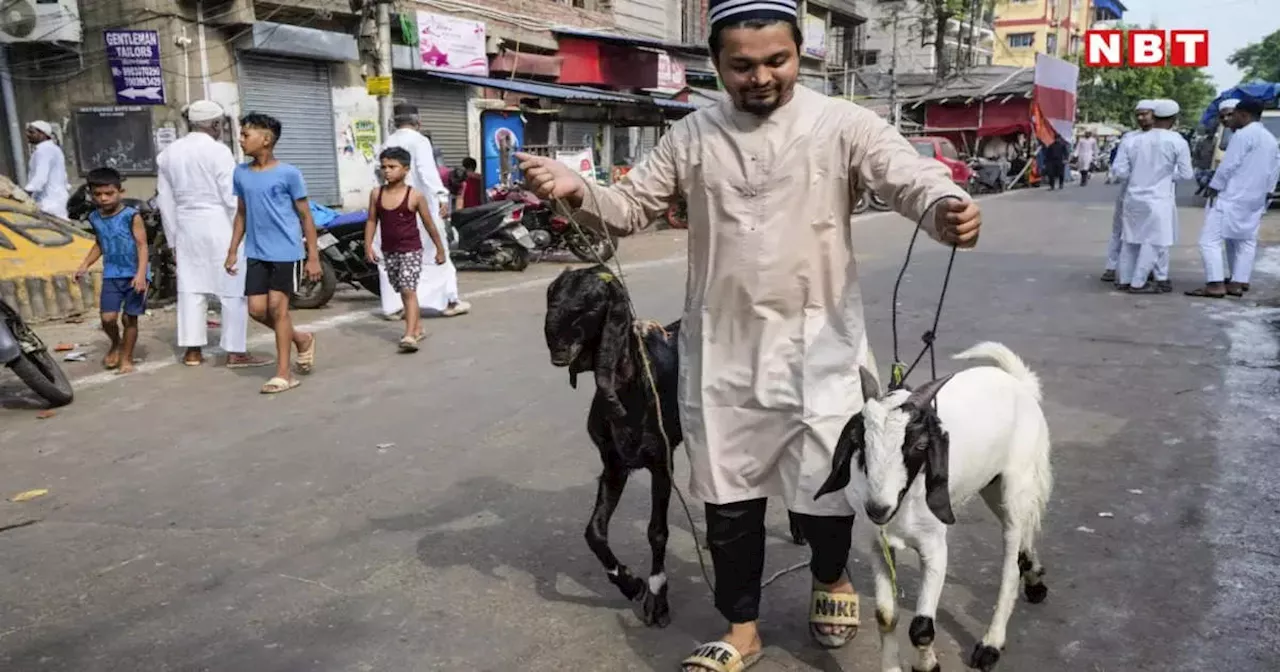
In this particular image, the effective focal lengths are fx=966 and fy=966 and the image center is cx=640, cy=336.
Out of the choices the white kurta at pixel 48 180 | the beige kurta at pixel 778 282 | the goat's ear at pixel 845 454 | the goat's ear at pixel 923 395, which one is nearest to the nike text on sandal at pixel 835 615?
the beige kurta at pixel 778 282

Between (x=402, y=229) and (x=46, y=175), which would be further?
(x=46, y=175)

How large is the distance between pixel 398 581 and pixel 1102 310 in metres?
7.18

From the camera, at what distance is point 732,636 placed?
9.47ft

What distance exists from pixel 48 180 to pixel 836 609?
1239 centimetres

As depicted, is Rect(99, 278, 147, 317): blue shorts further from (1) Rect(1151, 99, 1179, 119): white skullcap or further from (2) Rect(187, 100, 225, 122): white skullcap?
(1) Rect(1151, 99, 1179, 119): white skullcap

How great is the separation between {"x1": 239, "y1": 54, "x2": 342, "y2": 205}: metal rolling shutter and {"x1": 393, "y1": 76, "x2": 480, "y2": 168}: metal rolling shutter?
1469mm

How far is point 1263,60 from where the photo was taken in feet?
251

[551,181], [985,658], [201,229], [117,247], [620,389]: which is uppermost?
[551,181]

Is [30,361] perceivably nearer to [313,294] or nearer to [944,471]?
[313,294]

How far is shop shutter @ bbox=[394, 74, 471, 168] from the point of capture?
1688 cm

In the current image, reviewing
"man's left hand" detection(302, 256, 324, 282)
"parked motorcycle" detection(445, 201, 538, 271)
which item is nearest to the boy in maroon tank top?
"man's left hand" detection(302, 256, 324, 282)

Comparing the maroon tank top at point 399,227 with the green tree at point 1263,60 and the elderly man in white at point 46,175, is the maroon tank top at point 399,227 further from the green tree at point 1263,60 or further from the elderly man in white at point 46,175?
the green tree at point 1263,60

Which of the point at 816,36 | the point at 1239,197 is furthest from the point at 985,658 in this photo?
the point at 816,36

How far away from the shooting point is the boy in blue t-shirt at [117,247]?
6730 mm
